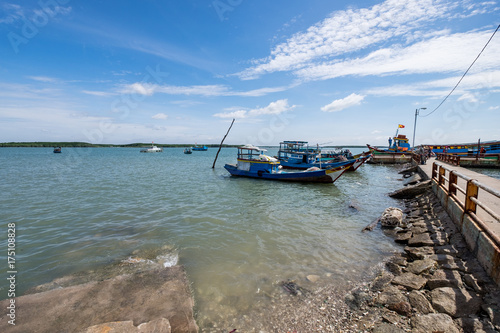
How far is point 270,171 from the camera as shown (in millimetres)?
22328

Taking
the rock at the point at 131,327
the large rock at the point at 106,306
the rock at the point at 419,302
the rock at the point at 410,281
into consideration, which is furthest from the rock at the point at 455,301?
the rock at the point at 131,327

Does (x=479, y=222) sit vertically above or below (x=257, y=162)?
below

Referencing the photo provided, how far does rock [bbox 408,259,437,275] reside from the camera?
540 centimetres

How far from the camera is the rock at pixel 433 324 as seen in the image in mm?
3547

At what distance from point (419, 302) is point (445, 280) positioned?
940mm

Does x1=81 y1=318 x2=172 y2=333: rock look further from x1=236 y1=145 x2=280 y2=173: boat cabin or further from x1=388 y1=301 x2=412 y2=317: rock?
x1=236 y1=145 x2=280 y2=173: boat cabin

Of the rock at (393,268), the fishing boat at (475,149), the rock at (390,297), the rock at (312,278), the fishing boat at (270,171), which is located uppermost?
the fishing boat at (475,149)

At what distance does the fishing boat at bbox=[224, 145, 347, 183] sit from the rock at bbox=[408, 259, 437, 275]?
1455 cm

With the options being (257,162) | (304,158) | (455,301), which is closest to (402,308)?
(455,301)

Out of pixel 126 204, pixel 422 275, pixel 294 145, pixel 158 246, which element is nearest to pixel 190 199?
pixel 126 204

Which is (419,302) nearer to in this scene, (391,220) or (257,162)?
(391,220)

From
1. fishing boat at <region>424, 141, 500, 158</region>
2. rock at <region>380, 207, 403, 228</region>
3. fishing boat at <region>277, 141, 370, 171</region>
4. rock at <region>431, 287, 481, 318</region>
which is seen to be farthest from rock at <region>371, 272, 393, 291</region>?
fishing boat at <region>424, 141, 500, 158</region>

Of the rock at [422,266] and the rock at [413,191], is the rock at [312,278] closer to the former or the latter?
the rock at [422,266]

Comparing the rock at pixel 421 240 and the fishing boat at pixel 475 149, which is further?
the fishing boat at pixel 475 149
